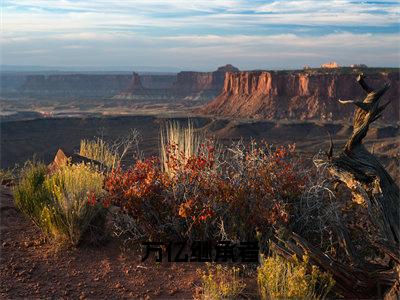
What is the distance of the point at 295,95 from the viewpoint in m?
71.5

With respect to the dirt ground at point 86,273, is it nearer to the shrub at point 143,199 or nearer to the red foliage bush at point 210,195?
the shrub at point 143,199

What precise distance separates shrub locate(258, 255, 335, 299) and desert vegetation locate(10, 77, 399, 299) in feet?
0.09

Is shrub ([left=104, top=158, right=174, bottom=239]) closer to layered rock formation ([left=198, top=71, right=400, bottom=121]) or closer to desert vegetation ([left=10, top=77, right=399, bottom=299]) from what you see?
desert vegetation ([left=10, top=77, right=399, bottom=299])

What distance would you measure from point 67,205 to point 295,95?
68024 mm

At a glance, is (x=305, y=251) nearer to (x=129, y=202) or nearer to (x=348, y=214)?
(x=348, y=214)

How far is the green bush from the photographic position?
594cm

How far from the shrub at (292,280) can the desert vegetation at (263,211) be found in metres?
0.03

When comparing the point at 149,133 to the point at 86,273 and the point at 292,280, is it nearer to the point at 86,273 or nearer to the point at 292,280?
the point at 86,273

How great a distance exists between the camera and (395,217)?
5.12 meters

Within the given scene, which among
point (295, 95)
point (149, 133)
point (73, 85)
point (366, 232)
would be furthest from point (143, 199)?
point (73, 85)

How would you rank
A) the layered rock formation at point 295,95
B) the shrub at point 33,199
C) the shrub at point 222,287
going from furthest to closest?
1. the layered rock formation at point 295,95
2. the shrub at point 33,199
3. the shrub at point 222,287

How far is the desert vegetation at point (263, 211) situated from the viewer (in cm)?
489

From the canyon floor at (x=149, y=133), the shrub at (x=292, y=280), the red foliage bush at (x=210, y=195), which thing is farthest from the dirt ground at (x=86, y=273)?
the canyon floor at (x=149, y=133)

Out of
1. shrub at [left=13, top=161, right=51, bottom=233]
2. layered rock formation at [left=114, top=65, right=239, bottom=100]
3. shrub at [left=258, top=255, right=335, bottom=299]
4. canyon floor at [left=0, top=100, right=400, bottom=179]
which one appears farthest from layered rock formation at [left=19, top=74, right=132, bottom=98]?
shrub at [left=258, top=255, right=335, bottom=299]
